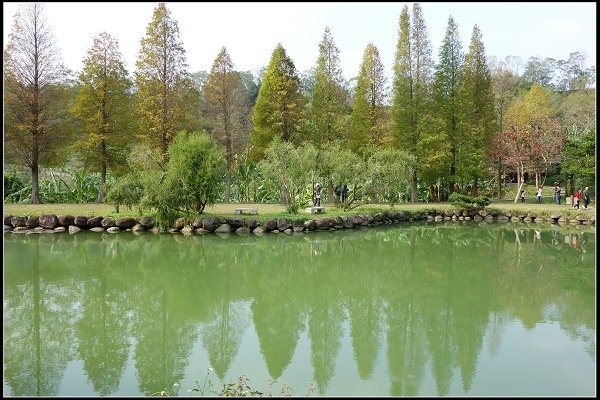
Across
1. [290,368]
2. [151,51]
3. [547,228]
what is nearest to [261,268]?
[290,368]

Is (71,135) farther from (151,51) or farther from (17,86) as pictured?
(151,51)

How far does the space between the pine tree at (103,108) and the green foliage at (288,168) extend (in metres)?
8.34

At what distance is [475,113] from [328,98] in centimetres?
946

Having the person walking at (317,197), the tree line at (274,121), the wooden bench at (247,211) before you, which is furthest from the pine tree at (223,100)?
the wooden bench at (247,211)

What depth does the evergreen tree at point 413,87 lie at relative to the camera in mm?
28359

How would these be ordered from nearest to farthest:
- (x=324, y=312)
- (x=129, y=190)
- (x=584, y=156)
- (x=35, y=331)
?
(x=35, y=331)
(x=324, y=312)
(x=129, y=190)
(x=584, y=156)

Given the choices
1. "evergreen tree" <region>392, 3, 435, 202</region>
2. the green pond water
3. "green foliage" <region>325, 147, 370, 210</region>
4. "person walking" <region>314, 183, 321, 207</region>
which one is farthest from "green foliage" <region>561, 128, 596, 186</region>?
"person walking" <region>314, 183, 321, 207</region>

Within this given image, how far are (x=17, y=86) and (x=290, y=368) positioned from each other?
2200cm

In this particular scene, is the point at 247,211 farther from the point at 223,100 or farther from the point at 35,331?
the point at 35,331

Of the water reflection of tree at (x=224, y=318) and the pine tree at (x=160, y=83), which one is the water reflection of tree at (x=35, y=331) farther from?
the pine tree at (x=160, y=83)

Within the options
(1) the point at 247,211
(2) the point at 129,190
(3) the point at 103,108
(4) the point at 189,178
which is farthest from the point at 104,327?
(3) the point at 103,108

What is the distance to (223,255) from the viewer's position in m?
14.4

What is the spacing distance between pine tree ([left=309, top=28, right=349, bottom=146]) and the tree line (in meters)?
0.07

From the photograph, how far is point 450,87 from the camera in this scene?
3011 centimetres
